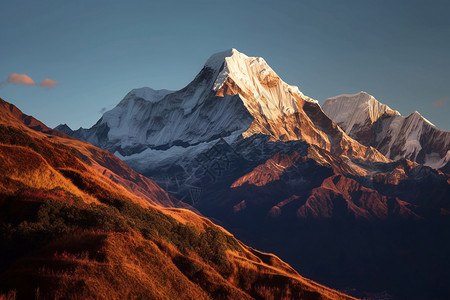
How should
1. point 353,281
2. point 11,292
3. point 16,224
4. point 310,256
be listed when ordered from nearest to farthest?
point 11,292, point 16,224, point 353,281, point 310,256

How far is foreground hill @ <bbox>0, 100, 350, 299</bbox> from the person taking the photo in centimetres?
1769

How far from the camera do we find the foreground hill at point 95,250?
58.0ft

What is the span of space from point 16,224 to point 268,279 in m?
13.6

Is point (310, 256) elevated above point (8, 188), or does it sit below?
above

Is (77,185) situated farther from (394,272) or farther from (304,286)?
(394,272)

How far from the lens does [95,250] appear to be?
63.6 feet

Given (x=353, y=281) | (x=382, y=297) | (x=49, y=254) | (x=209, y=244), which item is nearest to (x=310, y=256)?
(x=353, y=281)

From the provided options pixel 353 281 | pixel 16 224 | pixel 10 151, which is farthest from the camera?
pixel 353 281

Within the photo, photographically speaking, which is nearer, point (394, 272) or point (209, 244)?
point (209, 244)

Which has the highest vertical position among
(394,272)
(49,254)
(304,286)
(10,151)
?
(394,272)

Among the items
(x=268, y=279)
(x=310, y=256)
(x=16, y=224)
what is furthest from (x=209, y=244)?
(x=310, y=256)

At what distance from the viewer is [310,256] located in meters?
197

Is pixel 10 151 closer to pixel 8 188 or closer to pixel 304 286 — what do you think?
pixel 8 188

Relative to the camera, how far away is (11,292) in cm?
1641
